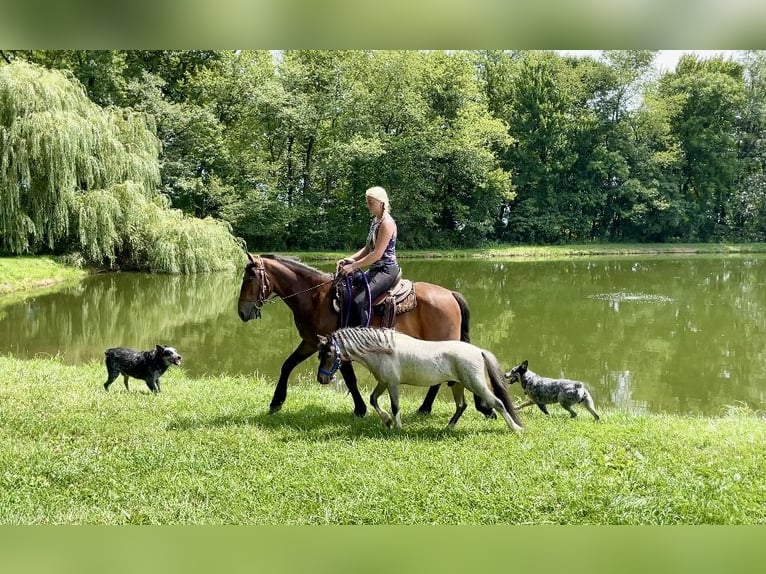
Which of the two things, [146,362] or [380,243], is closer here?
[380,243]

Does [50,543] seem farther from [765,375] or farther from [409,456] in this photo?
[765,375]

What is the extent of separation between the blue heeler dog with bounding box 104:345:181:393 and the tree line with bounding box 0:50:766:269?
15415mm

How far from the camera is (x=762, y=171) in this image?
47.2m

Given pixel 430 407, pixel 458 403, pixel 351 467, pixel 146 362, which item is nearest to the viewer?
pixel 351 467

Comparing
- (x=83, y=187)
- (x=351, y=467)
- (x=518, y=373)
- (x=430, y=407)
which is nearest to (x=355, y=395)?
(x=430, y=407)

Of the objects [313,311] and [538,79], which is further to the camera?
[538,79]

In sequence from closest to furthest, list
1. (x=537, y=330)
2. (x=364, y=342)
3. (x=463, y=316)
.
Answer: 1. (x=364, y=342)
2. (x=463, y=316)
3. (x=537, y=330)

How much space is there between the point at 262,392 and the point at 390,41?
6.81m

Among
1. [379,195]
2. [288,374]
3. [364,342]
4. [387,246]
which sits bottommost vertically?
[288,374]

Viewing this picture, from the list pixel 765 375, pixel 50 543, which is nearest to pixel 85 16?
pixel 50 543

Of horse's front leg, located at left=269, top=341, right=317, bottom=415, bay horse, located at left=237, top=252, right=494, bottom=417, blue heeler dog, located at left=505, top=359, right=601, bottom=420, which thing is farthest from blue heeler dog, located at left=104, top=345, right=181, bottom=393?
blue heeler dog, located at left=505, top=359, right=601, bottom=420

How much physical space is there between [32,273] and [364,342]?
19.4 metres

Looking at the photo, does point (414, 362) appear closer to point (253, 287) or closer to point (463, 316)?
point (463, 316)

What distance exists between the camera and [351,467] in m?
4.53
